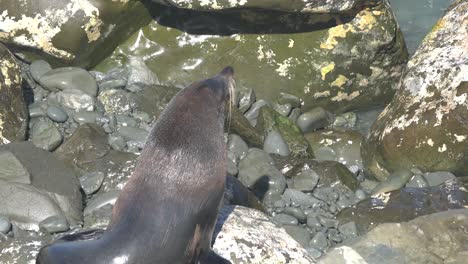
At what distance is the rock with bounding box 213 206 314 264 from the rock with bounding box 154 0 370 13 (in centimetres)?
338

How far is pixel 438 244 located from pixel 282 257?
3.88 feet

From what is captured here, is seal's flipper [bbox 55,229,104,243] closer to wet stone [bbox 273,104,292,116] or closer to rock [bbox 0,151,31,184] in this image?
rock [bbox 0,151,31,184]

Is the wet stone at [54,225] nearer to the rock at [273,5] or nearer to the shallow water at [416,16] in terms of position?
the rock at [273,5]

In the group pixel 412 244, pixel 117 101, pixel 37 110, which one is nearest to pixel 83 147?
pixel 37 110

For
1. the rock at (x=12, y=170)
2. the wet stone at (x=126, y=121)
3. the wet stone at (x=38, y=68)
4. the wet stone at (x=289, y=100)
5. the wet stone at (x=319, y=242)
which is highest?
the rock at (x=12, y=170)

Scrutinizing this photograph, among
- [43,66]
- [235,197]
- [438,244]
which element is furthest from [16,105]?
[438,244]

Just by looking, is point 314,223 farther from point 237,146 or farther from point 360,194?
point 237,146

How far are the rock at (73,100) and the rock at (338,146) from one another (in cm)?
235

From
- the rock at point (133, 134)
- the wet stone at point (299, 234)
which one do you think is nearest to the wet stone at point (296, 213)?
the wet stone at point (299, 234)

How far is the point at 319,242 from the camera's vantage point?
7027 mm

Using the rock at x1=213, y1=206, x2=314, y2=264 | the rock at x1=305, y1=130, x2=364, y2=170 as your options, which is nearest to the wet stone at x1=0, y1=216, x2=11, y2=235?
the rock at x1=213, y1=206, x2=314, y2=264

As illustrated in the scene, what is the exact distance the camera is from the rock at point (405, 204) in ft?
23.3

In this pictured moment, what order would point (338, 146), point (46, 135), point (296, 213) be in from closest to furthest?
point (296, 213)
point (46, 135)
point (338, 146)

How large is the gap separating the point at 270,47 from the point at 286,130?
1.13m
